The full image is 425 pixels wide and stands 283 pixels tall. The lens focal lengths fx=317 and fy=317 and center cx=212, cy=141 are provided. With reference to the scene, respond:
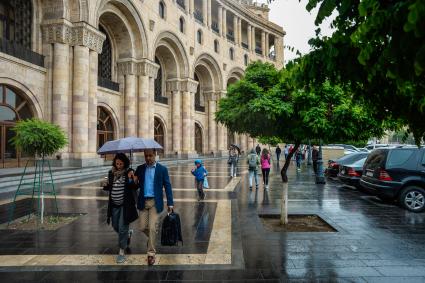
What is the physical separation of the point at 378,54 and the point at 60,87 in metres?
18.4

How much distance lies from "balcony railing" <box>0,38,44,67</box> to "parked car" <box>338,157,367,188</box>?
661 inches

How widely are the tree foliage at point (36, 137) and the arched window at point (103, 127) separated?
16.6 meters

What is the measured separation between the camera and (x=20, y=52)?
1666 centimetres

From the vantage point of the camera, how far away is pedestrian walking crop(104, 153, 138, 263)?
5.07m

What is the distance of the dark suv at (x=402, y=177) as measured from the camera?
9016 mm

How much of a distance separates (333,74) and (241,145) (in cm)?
4483

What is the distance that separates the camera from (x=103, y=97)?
23688 mm

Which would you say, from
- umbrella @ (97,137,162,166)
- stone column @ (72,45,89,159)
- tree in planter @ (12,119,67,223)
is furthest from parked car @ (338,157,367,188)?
stone column @ (72,45,89,159)

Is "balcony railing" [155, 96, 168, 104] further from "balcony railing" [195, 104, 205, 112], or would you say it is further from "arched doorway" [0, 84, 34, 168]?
"arched doorway" [0, 84, 34, 168]

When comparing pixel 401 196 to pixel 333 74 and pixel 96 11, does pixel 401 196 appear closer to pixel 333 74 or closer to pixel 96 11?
pixel 333 74

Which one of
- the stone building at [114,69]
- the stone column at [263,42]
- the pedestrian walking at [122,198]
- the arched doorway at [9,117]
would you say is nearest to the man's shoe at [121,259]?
the pedestrian walking at [122,198]

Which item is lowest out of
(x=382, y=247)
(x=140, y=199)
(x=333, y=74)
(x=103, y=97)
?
(x=382, y=247)

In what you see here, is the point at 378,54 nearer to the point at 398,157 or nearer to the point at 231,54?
the point at 398,157

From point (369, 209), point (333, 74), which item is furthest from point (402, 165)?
point (333, 74)
